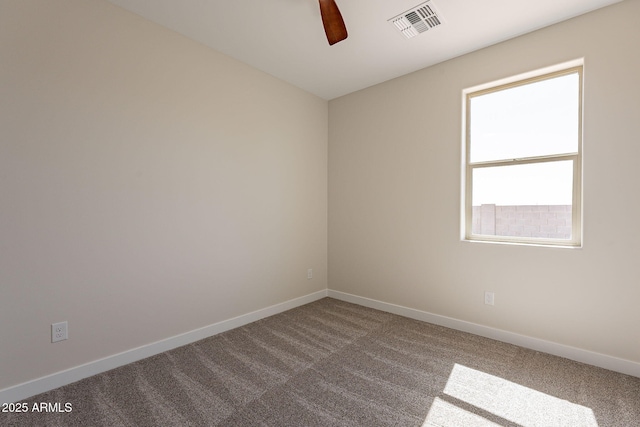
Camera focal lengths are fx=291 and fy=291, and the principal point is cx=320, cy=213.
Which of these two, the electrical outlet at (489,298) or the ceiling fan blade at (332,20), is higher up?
the ceiling fan blade at (332,20)

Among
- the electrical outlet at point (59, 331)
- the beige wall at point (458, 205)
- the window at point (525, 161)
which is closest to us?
the electrical outlet at point (59, 331)

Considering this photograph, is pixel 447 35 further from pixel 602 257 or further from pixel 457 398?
pixel 457 398

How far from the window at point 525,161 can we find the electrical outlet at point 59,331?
3.43 meters

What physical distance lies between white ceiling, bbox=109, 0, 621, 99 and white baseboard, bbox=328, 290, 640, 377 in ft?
8.70

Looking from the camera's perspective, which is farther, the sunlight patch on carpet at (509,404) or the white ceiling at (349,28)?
the white ceiling at (349,28)

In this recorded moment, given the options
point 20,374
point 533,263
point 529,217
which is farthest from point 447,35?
point 20,374

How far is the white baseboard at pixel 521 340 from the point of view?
2172mm

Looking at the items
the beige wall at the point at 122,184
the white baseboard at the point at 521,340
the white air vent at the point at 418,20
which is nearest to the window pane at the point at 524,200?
the white baseboard at the point at 521,340

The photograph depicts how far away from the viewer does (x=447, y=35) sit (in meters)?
2.55

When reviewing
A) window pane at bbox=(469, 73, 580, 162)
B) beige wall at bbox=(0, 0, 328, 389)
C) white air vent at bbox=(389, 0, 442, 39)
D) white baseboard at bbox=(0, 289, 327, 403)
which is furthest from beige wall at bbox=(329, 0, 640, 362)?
white baseboard at bbox=(0, 289, 327, 403)

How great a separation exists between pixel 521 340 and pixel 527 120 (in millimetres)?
1968

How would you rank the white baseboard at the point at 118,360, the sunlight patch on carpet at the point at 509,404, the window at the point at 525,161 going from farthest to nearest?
1. the window at the point at 525,161
2. the white baseboard at the point at 118,360
3. the sunlight patch on carpet at the point at 509,404

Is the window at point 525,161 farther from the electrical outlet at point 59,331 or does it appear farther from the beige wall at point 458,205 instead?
the electrical outlet at point 59,331

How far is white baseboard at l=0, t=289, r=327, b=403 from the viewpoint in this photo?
1.85m
